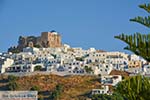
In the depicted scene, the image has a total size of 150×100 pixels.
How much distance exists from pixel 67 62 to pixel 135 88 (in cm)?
7206

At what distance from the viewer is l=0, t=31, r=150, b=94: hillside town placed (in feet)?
250

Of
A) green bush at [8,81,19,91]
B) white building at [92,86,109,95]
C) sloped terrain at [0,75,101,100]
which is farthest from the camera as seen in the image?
green bush at [8,81,19,91]

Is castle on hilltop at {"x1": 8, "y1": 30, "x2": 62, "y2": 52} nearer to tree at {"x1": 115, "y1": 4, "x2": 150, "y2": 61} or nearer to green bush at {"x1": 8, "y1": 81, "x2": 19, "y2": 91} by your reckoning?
green bush at {"x1": 8, "y1": 81, "x2": 19, "y2": 91}

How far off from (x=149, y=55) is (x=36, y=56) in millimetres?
78566

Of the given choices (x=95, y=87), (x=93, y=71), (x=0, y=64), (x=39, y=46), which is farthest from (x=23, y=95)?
(x=39, y=46)

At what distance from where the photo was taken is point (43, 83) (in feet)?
240

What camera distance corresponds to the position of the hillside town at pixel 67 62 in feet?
250

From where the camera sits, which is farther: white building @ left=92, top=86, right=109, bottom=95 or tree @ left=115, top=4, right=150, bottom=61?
white building @ left=92, top=86, right=109, bottom=95

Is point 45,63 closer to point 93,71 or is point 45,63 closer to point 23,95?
point 93,71

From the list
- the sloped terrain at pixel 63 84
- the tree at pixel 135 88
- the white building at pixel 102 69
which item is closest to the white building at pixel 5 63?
the sloped terrain at pixel 63 84

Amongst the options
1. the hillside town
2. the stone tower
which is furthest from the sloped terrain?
the stone tower

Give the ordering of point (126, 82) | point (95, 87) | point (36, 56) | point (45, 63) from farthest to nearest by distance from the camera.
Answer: point (36, 56) → point (45, 63) → point (95, 87) → point (126, 82)

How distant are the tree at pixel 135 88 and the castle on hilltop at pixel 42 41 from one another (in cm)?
8777

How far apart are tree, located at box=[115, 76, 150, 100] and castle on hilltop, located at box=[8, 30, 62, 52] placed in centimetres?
8777
